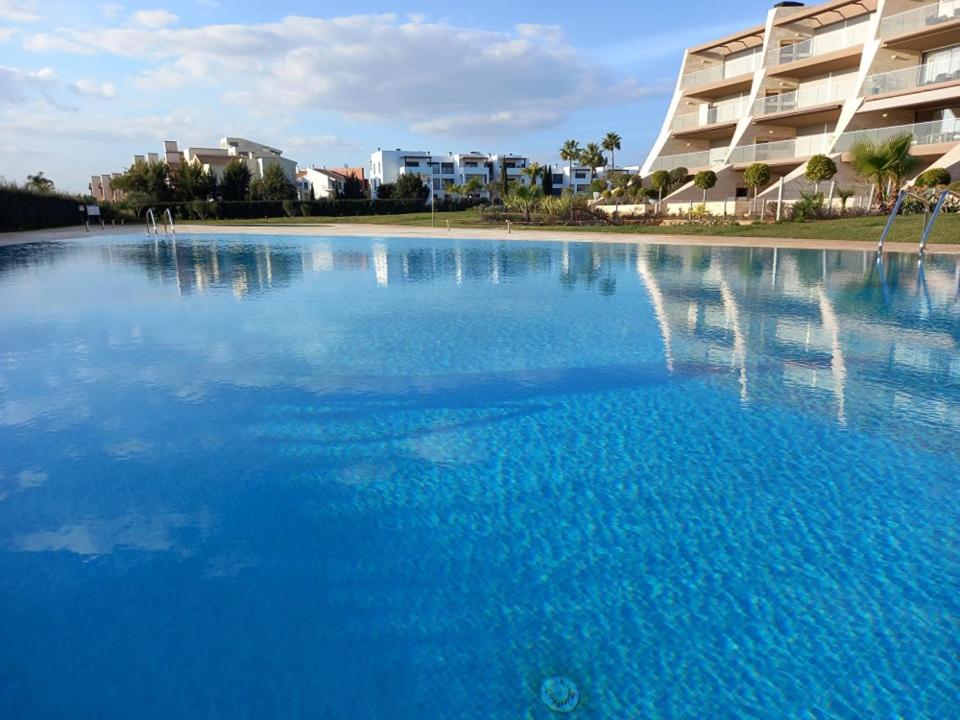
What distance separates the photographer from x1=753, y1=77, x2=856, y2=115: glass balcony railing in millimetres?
29375

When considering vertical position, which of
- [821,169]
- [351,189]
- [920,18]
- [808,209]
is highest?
[920,18]

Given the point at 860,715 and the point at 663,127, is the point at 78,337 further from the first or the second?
the point at 663,127

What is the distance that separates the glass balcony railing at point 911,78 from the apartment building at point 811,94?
4cm

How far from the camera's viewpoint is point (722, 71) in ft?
120

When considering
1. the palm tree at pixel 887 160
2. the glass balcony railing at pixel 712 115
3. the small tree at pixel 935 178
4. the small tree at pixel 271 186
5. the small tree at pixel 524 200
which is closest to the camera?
the small tree at pixel 935 178

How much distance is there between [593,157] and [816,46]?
37316 millimetres

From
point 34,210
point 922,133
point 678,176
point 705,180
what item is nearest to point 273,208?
point 34,210

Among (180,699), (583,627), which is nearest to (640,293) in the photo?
(583,627)

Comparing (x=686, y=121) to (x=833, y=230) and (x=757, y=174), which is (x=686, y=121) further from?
(x=833, y=230)

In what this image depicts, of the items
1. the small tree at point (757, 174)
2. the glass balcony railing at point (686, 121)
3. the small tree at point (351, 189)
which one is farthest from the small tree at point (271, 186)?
the small tree at point (757, 174)

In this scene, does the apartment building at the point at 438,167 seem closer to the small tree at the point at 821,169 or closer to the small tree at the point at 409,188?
the small tree at the point at 409,188

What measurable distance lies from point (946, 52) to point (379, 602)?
33.5 meters

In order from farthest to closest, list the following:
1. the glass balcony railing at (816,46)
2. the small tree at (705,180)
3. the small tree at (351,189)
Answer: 1. the small tree at (351,189)
2. the small tree at (705,180)
3. the glass balcony railing at (816,46)

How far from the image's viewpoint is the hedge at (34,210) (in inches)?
1352
